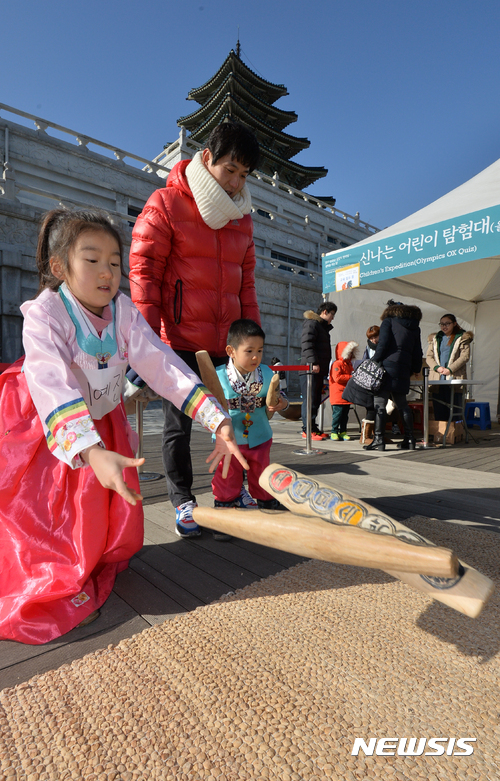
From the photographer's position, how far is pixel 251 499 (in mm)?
2061

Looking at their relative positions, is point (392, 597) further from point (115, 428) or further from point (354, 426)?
point (354, 426)

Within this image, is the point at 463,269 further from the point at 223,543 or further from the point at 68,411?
the point at 68,411

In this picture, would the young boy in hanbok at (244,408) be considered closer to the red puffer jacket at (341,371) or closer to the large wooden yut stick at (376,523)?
the large wooden yut stick at (376,523)

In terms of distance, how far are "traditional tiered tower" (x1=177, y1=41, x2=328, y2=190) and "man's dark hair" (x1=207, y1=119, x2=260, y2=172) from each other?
20.8 m

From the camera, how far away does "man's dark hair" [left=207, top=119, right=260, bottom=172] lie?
5.68 ft

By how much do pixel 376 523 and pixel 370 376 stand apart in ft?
10.2

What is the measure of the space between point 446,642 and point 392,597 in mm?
242

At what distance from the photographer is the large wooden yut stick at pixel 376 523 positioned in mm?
864

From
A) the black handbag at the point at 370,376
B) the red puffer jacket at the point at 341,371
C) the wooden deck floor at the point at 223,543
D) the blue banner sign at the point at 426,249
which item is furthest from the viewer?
the red puffer jacket at the point at 341,371

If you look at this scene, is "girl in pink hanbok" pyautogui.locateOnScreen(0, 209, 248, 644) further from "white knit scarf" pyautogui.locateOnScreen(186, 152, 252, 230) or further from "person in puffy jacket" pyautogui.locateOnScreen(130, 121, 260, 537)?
"white knit scarf" pyautogui.locateOnScreen(186, 152, 252, 230)

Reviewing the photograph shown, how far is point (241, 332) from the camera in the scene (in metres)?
1.87

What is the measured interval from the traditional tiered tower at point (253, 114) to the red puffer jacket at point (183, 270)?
20.8 metres

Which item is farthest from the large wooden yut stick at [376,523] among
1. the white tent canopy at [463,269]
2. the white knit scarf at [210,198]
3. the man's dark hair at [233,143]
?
the white tent canopy at [463,269]

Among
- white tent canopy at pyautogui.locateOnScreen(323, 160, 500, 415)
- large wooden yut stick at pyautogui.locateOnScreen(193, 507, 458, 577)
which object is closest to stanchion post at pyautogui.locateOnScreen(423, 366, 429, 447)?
white tent canopy at pyautogui.locateOnScreen(323, 160, 500, 415)
